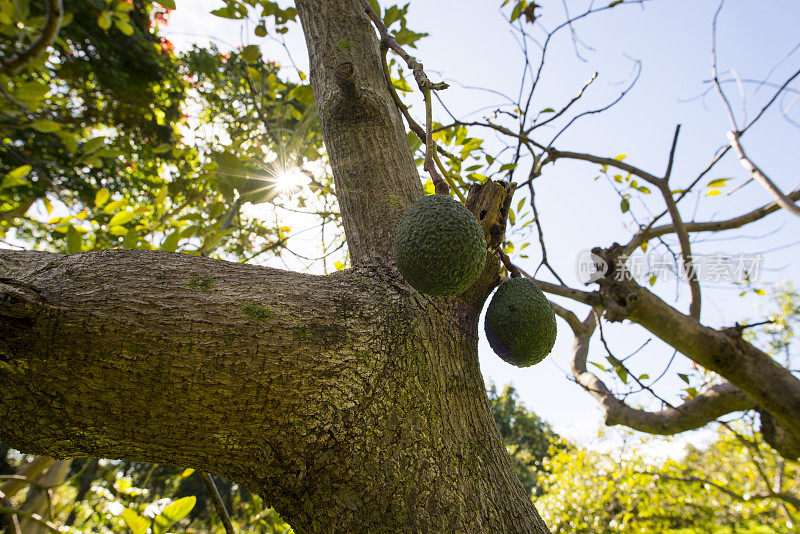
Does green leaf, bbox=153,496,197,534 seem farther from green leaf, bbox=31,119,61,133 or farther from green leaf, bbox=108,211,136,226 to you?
green leaf, bbox=31,119,61,133

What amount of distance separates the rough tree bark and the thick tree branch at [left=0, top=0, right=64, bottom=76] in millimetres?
406

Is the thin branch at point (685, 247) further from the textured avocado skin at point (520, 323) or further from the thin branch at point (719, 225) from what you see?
the textured avocado skin at point (520, 323)

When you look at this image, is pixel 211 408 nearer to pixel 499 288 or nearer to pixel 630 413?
pixel 499 288

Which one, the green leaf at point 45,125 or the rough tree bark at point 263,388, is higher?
the green leaf at point 45,125

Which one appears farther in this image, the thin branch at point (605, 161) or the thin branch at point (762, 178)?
the thin branch at point (605, 161)

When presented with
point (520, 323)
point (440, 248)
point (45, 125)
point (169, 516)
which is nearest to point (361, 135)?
point (440, 248)

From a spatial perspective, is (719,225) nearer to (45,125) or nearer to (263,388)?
(263,388)

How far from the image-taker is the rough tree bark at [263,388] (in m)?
0.82

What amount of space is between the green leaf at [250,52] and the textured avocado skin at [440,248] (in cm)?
178

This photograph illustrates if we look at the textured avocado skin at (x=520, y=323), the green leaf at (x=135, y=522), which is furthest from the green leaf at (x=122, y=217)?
the textured avocado skin at (x=520, y=323)

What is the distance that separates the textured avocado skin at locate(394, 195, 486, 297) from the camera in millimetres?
1001

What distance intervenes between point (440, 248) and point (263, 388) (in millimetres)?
511

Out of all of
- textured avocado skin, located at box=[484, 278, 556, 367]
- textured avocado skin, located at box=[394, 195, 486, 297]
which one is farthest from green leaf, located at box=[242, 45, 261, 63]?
textured avocado skin, located at box=[484, 278, 556, 367]

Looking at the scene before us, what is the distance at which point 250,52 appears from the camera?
227 cm
